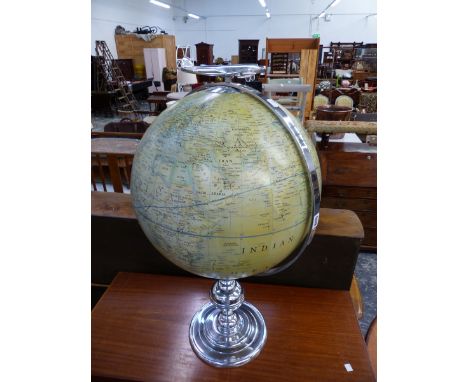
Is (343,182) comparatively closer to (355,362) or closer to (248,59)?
(355,362)

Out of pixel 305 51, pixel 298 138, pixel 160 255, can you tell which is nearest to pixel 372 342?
pixel 160 255

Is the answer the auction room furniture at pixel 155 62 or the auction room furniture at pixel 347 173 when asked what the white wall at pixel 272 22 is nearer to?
the auction room furniture at pixel 155 62

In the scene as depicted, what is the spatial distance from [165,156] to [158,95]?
7.24 metres

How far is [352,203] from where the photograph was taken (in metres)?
2.09

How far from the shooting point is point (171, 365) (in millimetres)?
804

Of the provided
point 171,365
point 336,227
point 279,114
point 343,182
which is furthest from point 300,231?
point 343,182

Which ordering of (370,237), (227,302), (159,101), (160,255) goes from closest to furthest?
(227,302) → (160,255) → (370,237) → (159,101)

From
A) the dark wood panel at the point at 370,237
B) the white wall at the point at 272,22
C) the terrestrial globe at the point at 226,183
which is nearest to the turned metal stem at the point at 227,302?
the terrestrial globe at the point at 226,183

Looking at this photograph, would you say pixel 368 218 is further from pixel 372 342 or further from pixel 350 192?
pixel 372 342

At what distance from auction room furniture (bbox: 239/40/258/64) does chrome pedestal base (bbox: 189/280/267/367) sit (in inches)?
413

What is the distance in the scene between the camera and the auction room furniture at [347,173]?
1956mm

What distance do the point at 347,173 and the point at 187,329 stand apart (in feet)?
4.82

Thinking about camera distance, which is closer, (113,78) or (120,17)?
(113,78)

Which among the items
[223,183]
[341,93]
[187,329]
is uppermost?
[341,93]
